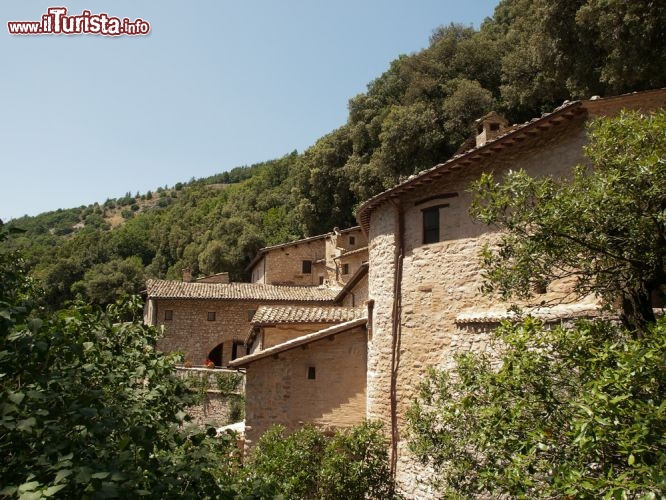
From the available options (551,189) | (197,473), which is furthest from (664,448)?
(197,473)

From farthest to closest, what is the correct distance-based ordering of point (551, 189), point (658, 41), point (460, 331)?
point (658, 41) < point (460, 331) < point (551, 189)

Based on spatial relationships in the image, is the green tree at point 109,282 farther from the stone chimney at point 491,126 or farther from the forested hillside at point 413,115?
the stone chimney at point 491,126

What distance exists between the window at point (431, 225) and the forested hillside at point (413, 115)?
8.78m

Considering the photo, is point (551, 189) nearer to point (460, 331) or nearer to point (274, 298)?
point (460, 331)

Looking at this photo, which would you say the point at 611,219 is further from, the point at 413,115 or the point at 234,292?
the point at 234,292

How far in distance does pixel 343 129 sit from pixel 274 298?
19.0 meters

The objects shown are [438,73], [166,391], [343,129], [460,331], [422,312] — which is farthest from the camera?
[343,129]

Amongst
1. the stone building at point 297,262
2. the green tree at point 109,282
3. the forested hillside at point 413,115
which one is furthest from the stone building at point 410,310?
the green tree at point 109,282

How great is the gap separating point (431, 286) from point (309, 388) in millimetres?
4724

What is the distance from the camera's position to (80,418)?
413 cm

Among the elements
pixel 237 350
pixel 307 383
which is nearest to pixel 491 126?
pixel 307 383

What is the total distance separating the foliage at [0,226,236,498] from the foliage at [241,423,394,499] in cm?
593

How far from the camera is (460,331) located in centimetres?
1205

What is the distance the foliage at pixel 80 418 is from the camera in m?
3.69
